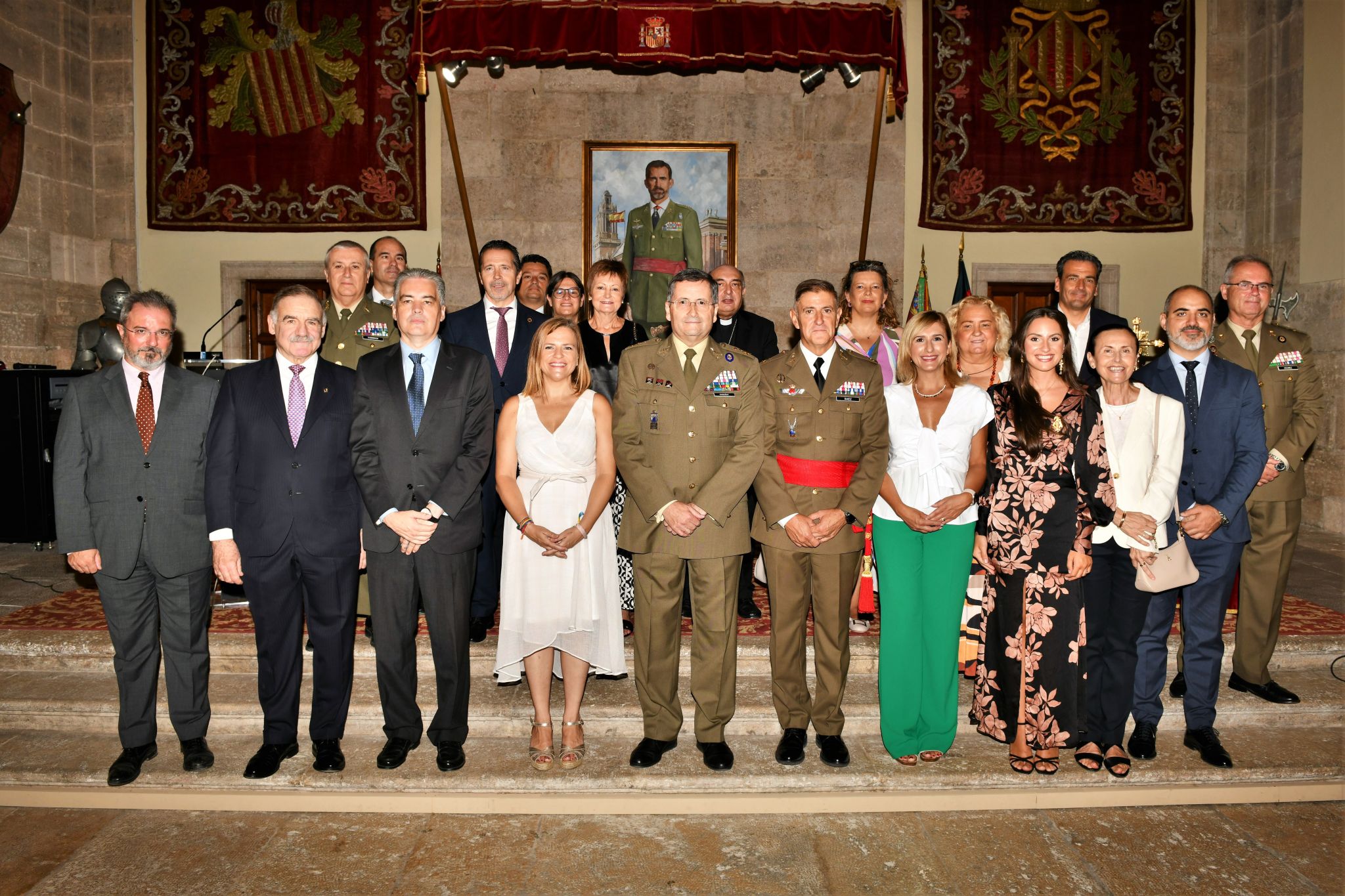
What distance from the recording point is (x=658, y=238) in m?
8.27

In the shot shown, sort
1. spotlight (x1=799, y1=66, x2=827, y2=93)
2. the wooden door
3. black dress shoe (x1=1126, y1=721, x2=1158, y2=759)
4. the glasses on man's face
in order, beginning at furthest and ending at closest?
the wooden door
spotlight (x1=799, y1=66, x2=827, y2=93)
the glasses on man's face
black dress shoe (x1=1126, y1=721, x2=1158, y2=759)

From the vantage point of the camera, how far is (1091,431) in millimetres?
3303

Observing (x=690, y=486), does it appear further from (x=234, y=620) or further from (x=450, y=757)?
(x=234, y=620)

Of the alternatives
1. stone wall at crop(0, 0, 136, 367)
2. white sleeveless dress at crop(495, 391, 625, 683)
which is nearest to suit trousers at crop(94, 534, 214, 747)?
white sleeveless dress at crop(495, 391, 625, 683)

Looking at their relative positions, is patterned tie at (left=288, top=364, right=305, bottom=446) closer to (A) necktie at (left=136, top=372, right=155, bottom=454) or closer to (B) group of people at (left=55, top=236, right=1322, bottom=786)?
(B) group of people at (left=55, top=236, right=1322, bottom=786)

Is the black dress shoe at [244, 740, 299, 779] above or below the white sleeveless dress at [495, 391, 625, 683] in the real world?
below

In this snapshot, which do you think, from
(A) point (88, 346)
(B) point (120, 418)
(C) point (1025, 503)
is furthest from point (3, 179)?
(C) point (1025, 503)

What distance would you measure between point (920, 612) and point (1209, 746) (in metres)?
1.35

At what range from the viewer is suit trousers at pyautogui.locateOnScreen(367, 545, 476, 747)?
11.2ft

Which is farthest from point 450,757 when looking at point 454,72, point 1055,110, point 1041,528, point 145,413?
point 1055,110

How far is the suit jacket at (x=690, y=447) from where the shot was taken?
135 inches

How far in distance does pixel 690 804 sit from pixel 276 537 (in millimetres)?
1809

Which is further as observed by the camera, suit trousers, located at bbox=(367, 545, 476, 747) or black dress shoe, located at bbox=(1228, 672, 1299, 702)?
black dress shoe, located at bbox=(1228, 672, 1299, 702)

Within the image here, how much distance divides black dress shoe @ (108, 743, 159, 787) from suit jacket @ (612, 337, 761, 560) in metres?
2.04
